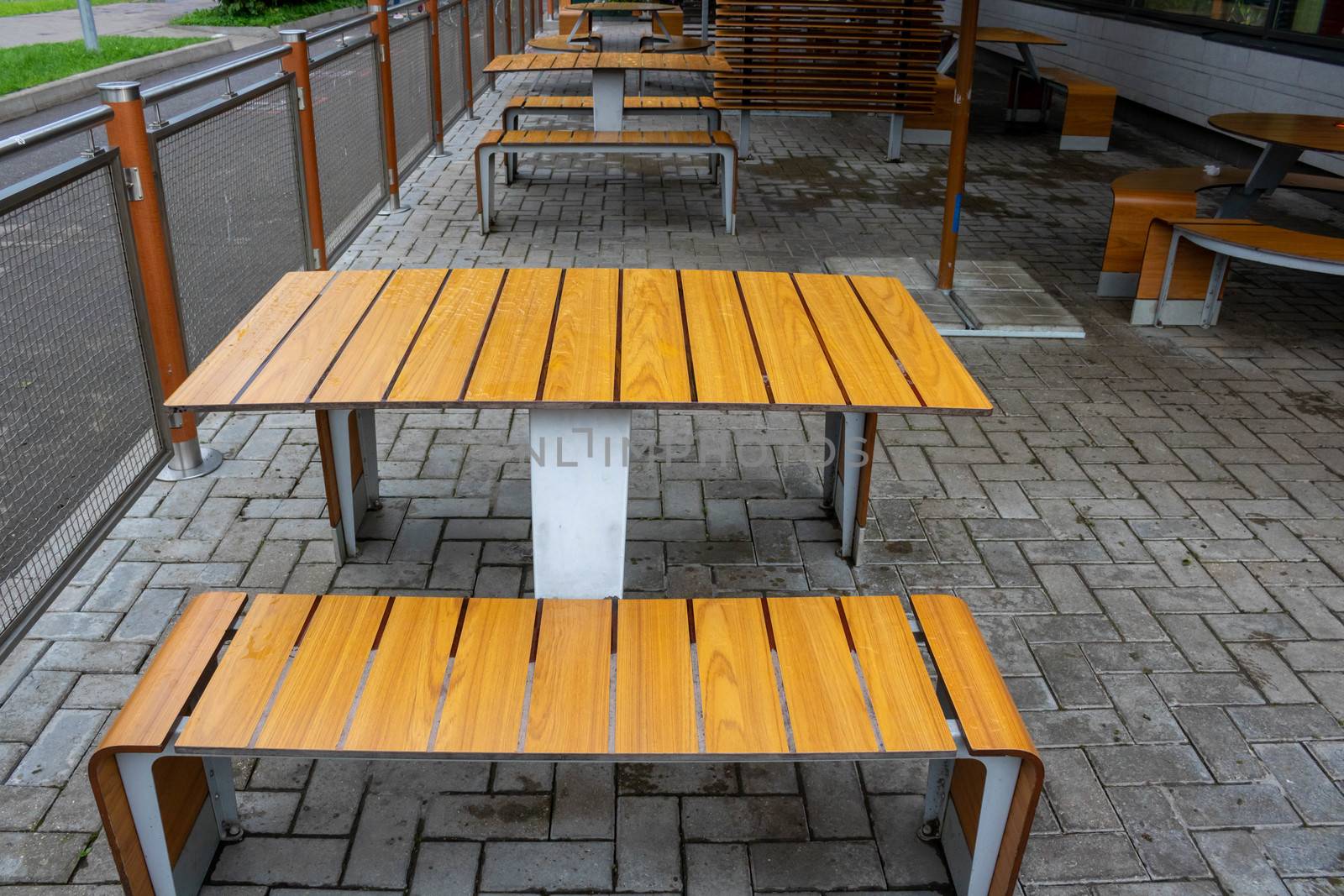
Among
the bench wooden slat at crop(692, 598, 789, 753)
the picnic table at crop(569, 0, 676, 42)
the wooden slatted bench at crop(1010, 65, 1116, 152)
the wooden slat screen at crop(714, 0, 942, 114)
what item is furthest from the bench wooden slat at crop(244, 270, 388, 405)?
the picnic table at crop(569, 0, 676, 42)

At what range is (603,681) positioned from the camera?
6.97ft

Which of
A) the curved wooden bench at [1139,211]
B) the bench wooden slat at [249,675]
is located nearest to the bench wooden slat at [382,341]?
the bench wooden slat at [249,675]

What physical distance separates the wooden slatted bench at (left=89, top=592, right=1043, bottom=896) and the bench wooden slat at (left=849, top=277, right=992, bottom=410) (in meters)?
0.50

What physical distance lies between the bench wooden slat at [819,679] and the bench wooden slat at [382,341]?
1.05m

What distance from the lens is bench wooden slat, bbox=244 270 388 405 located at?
8.48ft

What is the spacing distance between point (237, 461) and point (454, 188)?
4417 mm

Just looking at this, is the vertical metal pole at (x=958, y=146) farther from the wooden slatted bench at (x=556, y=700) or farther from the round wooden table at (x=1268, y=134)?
the wooden slatted bench at (x=556, y=700)

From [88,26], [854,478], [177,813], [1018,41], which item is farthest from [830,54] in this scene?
[88,26]

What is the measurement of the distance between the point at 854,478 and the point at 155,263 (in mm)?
2378

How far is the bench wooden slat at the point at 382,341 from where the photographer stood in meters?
2.59

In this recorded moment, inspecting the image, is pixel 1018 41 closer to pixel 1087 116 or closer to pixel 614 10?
pixel 1087 116

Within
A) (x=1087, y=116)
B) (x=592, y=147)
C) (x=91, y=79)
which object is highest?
(x=592, y=147)

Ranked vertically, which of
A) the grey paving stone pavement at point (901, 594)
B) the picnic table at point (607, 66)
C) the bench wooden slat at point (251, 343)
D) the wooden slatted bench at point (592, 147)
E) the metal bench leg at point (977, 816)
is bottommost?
the grey paving stone pavement at point (901, 594)

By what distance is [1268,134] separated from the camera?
18.6 feet
